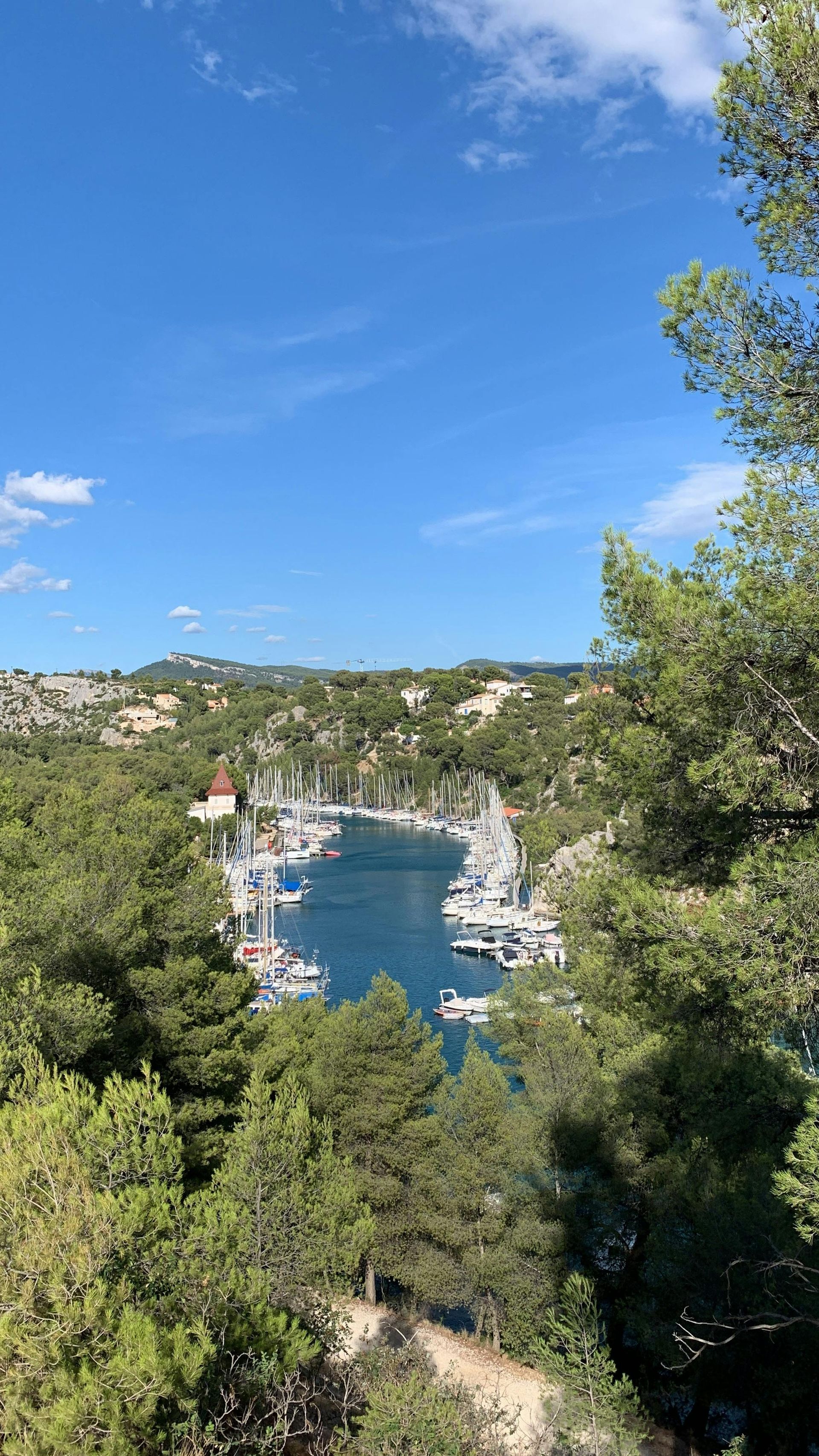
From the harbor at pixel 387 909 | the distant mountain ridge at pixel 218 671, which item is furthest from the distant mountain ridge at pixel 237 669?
the harbor at pixel 387 909

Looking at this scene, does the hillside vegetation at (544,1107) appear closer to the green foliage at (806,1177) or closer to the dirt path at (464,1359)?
the green foliage at (806,1177)

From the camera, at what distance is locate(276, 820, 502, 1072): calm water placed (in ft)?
85.4

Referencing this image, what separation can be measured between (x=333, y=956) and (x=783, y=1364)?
22617 mm

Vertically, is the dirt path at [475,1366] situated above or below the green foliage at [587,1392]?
below

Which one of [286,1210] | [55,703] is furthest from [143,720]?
[286,1210]

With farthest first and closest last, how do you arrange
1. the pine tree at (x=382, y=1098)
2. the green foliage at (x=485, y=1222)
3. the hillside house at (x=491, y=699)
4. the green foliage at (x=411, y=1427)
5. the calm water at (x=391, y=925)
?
the hillside house at (x=491, y=699) < the calm water at (x=391, y=925) < the pine tree at (x=382, y=1098) < the green foliage at (x=485, y=1222) < the green foliage at (x=411, y=1427)

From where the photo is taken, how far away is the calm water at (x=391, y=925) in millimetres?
26016

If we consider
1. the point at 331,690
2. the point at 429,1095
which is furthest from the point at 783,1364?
the point at 331,690

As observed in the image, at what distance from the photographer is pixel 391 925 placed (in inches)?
1345

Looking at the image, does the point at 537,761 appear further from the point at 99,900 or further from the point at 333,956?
the point at 99,900

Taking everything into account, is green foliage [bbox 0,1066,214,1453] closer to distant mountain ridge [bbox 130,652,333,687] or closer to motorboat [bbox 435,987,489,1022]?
motorboat [bbox 435,987,489,1022]

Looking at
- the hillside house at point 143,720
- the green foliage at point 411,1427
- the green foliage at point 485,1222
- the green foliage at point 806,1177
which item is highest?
the hillside house at point 143,720

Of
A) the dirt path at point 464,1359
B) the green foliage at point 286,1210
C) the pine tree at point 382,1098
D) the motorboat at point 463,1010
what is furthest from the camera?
the motorboat at point 463,1010

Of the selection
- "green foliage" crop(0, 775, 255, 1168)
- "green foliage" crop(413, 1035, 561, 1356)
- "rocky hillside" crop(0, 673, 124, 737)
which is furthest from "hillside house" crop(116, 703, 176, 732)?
"green foliage" crop(413, 1035, 561, 1356)
